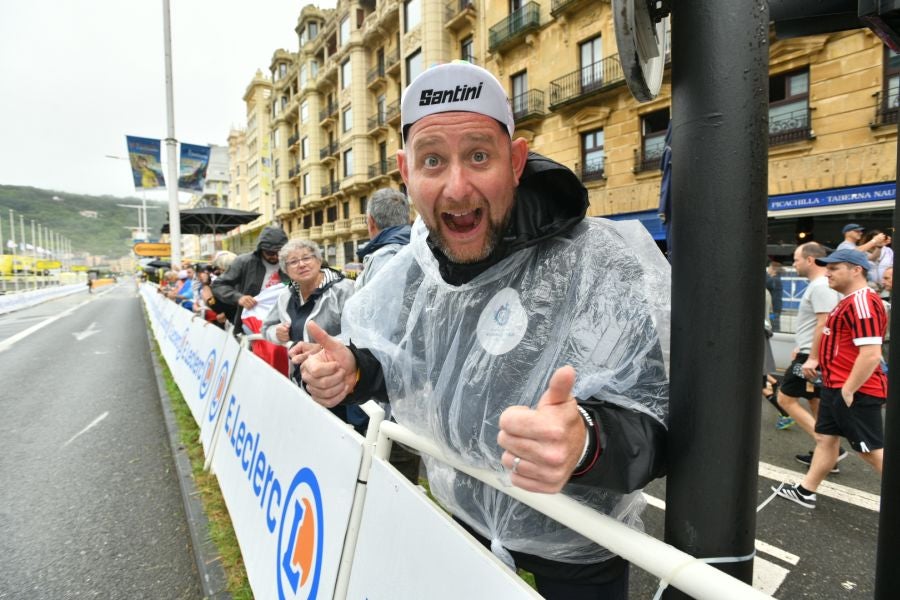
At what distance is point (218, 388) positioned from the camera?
13.6ft

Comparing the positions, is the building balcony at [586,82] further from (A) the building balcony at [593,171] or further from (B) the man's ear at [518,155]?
(B) the man's ear at [518,155]

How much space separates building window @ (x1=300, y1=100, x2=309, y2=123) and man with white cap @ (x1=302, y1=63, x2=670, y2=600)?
37599 millimetres

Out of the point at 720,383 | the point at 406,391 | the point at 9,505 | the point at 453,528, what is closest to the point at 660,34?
the point at 720,383

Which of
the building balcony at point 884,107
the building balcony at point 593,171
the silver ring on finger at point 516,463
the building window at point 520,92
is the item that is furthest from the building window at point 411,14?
the silver ring on finger at point 516,463

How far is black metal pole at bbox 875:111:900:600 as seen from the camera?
0.93m

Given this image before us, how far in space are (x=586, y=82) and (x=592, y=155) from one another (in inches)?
90.0

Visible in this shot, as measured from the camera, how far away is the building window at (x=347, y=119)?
2968cm

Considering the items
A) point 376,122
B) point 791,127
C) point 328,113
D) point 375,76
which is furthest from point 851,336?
point 328,113

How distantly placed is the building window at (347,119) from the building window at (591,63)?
57.8 ft

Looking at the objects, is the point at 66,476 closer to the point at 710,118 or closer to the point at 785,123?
the point at 710,118

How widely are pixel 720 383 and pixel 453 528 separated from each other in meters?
0.66

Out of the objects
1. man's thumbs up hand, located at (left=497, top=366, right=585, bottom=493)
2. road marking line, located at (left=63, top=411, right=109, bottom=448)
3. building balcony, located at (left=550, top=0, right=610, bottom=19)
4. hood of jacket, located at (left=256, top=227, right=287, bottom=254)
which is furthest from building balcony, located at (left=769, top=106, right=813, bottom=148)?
road marking line, located at (left=63, top=411, right=109, bottom=448)

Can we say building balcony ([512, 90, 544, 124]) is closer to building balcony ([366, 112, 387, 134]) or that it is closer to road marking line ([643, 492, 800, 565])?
building balcony ([366, 112, 387, 134])

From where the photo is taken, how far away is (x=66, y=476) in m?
4.11
